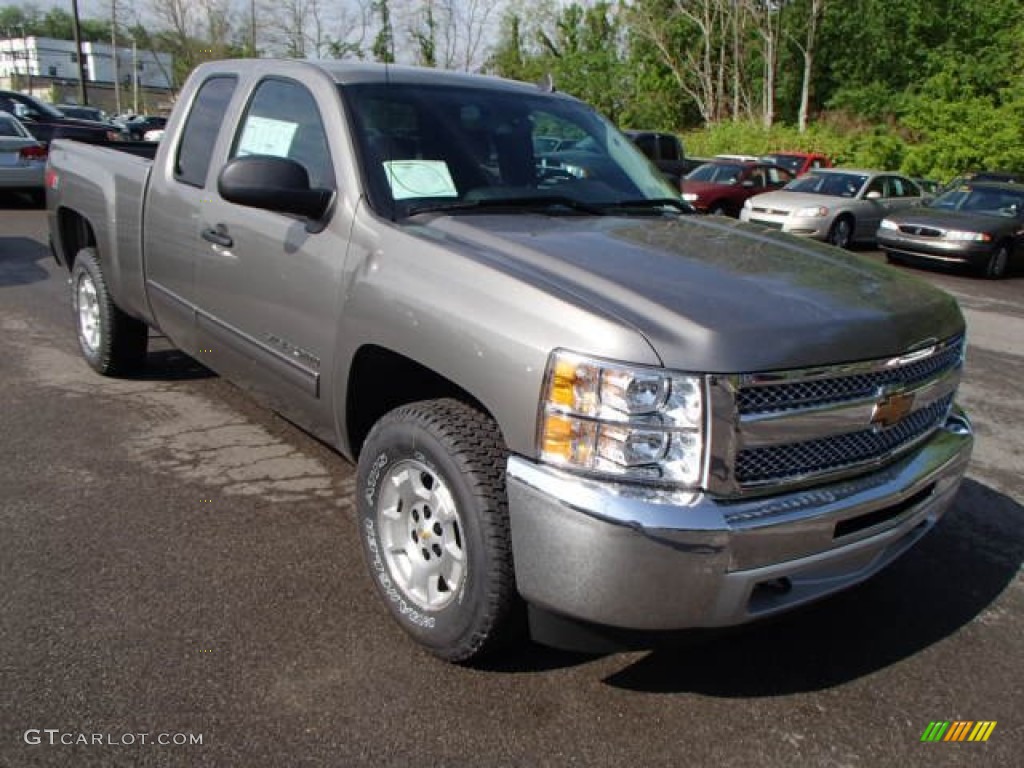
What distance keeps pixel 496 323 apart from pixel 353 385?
0.85m

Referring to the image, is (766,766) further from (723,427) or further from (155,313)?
(155,313)

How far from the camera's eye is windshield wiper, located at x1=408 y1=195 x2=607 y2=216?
323 centimetres

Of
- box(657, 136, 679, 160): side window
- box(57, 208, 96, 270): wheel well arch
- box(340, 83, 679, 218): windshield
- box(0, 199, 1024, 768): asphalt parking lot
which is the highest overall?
box(657, 136, 679, 160): side window

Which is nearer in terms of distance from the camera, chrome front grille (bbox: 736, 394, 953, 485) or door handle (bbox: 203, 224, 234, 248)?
chrome front grille (bbox: 736, 394, 953, 485)

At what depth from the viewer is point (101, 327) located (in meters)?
5.35

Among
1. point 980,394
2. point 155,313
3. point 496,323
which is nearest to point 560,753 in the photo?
point 496,323

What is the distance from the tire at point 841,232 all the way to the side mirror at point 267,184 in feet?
47.2

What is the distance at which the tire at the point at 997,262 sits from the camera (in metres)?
13.7

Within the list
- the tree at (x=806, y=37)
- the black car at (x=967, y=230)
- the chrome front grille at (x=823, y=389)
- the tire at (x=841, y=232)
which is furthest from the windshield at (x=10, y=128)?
the tree at (x=806, y=37)

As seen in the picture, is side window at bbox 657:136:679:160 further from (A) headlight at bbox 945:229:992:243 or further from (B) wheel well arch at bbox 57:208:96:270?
(B) wheel well arch at bbox 57:208:96:270

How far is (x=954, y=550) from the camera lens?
3852 mm

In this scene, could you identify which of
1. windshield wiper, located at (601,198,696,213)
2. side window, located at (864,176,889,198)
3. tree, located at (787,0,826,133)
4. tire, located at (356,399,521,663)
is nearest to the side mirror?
tire, located at (356,399,521,663)

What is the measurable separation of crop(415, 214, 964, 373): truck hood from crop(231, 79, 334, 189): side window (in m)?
0.65

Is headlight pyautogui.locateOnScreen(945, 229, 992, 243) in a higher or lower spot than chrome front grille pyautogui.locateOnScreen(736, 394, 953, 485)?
lower
